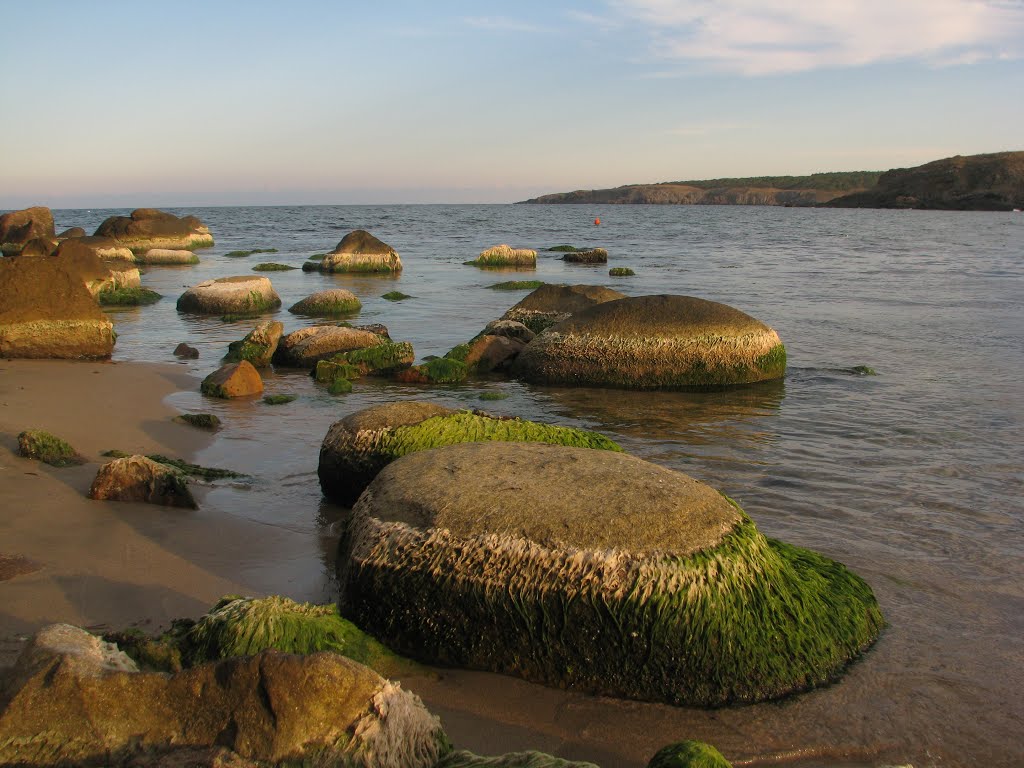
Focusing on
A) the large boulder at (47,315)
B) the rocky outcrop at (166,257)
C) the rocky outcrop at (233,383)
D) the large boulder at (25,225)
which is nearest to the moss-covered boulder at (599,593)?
the rocky outcrop at (233,383)

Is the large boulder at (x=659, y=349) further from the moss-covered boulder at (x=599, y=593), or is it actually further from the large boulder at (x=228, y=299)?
the large boulder at (x=228, y=299)

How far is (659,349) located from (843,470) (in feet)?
13.1

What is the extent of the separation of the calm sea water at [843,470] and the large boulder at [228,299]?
19.8 inches

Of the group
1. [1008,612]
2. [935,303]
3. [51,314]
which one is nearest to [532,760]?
[1008,612]

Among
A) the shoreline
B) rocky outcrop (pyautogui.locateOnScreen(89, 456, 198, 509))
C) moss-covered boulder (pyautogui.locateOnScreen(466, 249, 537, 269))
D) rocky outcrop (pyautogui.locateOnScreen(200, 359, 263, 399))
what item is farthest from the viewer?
moss-covered boulder (pyautogui.locateOnScreen(466, 249, 537, 269))

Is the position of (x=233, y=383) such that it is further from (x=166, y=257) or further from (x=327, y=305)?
(x=166, y=257)

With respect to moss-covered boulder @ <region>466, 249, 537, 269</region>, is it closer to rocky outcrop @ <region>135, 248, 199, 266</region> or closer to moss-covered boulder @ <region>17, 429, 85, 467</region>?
rocky outcrop @ <region>135, 248, 199, 266</region>

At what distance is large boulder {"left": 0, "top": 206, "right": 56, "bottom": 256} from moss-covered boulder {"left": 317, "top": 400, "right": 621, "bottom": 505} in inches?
1262

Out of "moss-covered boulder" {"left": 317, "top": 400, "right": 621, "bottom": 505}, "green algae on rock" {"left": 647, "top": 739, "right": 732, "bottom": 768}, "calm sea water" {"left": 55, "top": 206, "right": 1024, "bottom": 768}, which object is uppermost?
"moss-covered boulder" {"left": 317, "top": 400, "right": 621, "bottom": 505}

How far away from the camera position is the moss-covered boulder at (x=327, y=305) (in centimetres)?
1923

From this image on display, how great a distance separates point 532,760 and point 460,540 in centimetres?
161

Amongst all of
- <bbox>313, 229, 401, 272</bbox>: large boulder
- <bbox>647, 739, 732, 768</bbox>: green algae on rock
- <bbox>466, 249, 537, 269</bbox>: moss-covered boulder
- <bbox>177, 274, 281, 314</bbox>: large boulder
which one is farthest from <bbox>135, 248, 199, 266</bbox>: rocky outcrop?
<bbox>647, 739, 732, 768</bbox>: green algae on rock

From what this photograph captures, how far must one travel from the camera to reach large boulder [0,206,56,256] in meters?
34.2

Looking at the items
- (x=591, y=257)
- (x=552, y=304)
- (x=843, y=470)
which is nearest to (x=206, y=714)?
(x=843, y=470)
